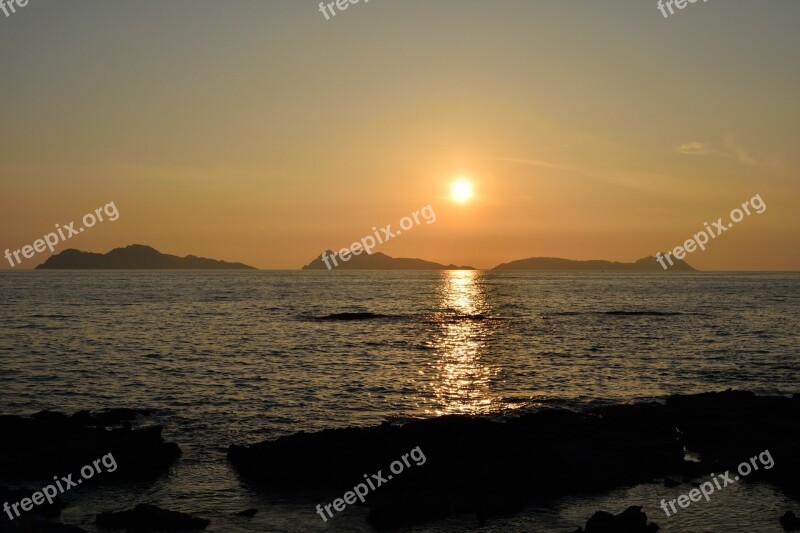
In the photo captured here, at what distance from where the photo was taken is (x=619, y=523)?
17828 mm

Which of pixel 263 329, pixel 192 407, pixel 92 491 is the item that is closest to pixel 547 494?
pixel 92 491

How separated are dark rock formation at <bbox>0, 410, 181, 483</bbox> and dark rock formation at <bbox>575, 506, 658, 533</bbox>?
15743 millimetres

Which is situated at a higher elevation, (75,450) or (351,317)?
(351,317)

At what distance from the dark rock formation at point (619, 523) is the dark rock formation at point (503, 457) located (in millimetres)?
3201

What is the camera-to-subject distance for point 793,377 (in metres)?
43.9

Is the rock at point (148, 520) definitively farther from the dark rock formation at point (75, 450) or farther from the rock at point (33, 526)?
the dark rock formation at point (75, 450)

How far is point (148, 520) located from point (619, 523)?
45.0 feet

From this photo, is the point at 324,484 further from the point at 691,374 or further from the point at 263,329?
the point at 263,329

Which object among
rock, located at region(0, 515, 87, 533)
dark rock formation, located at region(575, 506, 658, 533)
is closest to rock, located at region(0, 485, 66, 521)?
rock, located at region(0, 515, 87, 533)

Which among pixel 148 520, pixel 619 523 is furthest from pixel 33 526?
pixel 619 523

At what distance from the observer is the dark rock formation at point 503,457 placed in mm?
21156

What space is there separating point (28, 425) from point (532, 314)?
295ft

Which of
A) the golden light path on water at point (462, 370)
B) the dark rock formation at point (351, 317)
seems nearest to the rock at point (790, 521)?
the golden light path on water at point (462, 370)

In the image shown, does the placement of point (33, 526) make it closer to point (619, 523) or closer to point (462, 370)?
point (619, 523)
